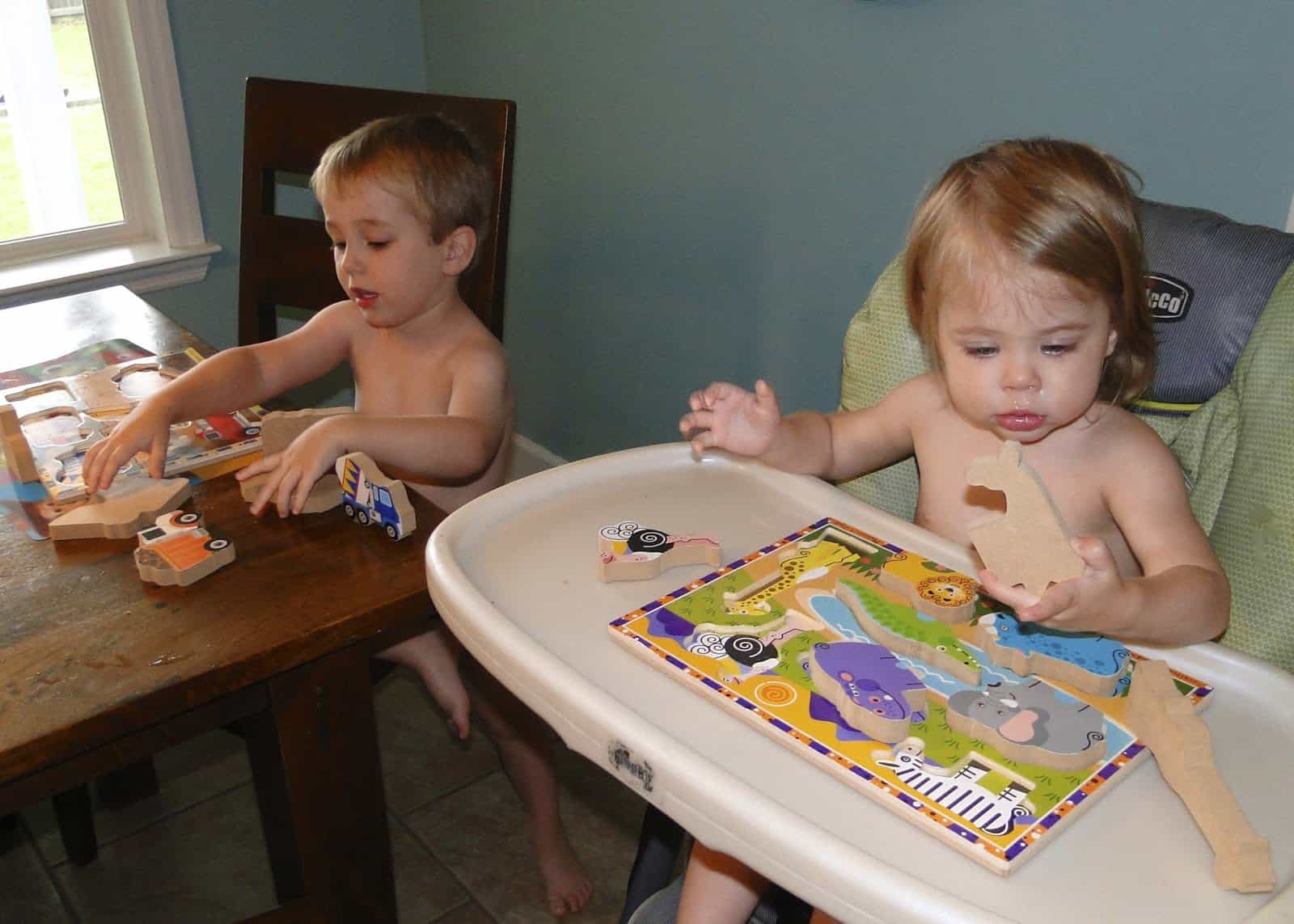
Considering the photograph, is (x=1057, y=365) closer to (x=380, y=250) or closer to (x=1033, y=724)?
(x=1033, y=724)

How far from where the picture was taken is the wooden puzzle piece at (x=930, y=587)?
833mm

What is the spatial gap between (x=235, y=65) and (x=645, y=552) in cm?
178

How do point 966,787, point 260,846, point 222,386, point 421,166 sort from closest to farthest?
point 966,787 → point 222,386 → point 421,166 → point 260,846

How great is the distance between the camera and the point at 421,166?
1433mm

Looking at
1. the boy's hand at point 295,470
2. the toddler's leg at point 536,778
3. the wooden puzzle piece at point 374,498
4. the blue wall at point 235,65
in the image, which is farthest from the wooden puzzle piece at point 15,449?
the blue wall at point 235,65

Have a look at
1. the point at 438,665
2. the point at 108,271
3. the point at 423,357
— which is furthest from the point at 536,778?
the point at 108,271

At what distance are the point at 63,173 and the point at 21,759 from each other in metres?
1.87

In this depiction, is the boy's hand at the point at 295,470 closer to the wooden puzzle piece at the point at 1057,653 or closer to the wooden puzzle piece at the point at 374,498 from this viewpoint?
the wooden puzzle piece at the point at 374,498

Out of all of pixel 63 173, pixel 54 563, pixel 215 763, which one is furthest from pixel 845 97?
pixel 63 173

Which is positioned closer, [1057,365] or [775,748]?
[775,748]

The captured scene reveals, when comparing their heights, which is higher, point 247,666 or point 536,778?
point 247,666

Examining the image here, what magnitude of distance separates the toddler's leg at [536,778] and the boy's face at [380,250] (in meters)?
0.47

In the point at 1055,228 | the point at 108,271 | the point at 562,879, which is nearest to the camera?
the point at 1055,228

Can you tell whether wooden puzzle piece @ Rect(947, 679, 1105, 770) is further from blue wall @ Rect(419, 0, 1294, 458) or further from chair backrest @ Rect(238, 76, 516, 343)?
chair backrest @ Rect(238, 76, 516, 343)
